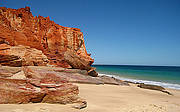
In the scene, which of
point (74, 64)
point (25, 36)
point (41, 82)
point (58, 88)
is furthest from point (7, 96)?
point (25, 36)

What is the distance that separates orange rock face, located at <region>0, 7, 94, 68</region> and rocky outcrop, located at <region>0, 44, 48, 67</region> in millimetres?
2346

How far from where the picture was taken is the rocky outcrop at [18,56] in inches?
290

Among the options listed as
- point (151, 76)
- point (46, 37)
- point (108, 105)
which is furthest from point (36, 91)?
point (151, 76)

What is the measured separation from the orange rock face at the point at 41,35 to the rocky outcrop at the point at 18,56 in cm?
235

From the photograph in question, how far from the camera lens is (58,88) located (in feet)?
11.0

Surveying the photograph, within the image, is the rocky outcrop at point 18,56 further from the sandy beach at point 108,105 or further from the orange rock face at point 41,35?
the sandy beach at point 108,105

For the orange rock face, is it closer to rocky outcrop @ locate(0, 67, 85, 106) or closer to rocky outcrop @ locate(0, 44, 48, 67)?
rocky outcrop @ locate(0, 44, 48, 67)

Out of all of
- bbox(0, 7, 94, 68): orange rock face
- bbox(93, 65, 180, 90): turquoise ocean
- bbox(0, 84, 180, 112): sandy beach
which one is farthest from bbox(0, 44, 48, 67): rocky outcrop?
bbox(93, 65, 180, 90): turquoise ocean

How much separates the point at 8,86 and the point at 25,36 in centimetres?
1137

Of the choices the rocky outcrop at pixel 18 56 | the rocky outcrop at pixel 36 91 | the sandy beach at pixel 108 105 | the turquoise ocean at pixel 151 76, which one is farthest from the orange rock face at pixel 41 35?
the turquoise ocean at pixel 151 76

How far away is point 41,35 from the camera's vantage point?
1772 cm

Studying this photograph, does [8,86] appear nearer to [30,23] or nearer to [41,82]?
[41,82]

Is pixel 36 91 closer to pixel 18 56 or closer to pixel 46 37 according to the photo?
pixel 18 56

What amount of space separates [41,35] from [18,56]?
1075 centimetres
